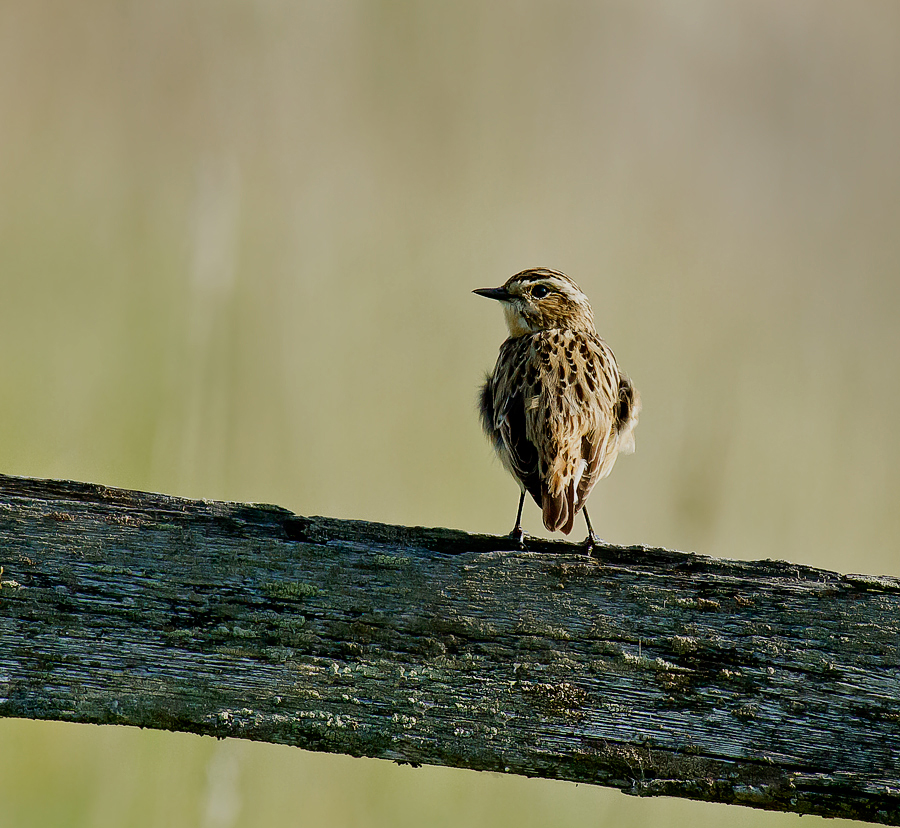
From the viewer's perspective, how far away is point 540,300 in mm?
5055

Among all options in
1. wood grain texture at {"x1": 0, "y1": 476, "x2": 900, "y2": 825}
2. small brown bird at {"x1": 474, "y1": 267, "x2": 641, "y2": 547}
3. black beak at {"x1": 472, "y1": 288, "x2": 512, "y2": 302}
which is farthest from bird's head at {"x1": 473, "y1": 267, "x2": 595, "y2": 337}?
wood grain texture at {"x1": 0, "y1": 476, "x2": 900, "y2": 825}

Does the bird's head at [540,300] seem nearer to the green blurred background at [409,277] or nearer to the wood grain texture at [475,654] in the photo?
the green blurred background at [409,277]

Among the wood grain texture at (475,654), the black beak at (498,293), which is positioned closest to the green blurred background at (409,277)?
the black beak at (498,293)

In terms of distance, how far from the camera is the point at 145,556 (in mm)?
2283

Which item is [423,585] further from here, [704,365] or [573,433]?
[704,365]

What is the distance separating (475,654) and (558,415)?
5.84 ft

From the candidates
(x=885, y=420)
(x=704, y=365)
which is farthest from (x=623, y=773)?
(x=885, y=420)

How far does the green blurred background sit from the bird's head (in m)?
0.89

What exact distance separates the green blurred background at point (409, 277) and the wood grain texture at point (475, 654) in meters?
2.68

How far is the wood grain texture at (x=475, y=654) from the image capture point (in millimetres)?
2102

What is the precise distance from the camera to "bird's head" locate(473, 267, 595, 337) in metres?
5.02

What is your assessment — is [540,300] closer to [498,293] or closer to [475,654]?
[498,293]

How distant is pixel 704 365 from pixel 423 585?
418cm

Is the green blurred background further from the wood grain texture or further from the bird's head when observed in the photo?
the wood grain texture
